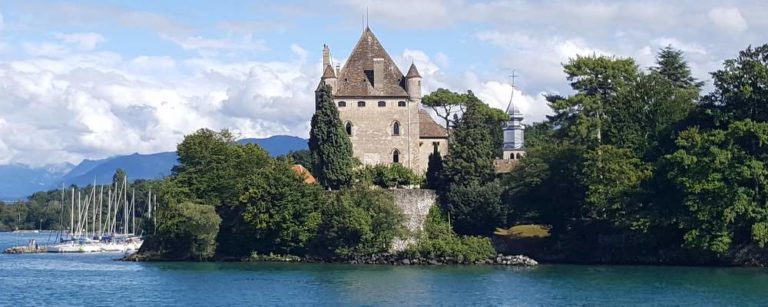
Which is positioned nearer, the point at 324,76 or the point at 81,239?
the point at 324,76

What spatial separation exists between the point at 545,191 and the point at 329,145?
13364mm

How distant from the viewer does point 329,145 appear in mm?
72000

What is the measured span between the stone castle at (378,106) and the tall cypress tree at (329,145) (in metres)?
7.03

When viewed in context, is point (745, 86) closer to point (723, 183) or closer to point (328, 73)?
point (723, 183)

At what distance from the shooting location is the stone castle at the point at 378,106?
262ft

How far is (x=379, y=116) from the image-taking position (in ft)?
263

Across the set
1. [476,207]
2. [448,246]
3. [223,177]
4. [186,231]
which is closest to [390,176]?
[476,207]

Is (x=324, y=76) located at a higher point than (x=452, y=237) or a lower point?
higher

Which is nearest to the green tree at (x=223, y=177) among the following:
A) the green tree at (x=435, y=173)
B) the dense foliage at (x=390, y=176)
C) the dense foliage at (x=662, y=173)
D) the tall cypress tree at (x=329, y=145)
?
the tall cypress tree at (x=329, y=145)

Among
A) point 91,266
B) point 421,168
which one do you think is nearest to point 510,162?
point 421,168

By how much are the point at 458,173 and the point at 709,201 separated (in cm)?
1575

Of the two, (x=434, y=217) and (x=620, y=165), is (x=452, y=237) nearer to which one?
(x=434, y=217)

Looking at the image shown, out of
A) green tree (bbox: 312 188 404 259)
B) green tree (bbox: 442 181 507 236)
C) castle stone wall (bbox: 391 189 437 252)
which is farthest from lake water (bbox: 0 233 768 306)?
castle stone wall (bbox: 391 189 437 252)

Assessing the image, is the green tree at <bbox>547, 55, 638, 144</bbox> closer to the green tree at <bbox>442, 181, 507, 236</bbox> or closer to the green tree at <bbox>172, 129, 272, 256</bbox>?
the green tree at <bbox>442, 181, 507, 236</bbox>
